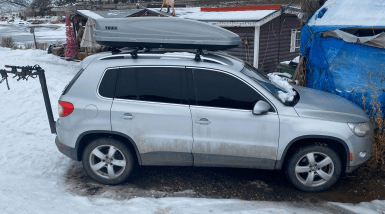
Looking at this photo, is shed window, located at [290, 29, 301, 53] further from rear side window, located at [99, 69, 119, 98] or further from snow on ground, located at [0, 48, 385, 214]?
rear side window, located at [99, 69, 119, 98]

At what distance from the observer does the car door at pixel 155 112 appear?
445cm

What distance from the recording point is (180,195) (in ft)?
14.9

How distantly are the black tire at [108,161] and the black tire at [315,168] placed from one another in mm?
2248

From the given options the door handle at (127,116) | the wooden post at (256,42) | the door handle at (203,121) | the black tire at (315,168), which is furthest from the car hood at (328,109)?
the wooden post at (256,42)

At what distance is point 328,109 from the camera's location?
4.45 meters

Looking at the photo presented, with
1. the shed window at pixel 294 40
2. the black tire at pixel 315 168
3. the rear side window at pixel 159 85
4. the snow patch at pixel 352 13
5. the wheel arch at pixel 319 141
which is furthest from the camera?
the shed window at pixel 294 40

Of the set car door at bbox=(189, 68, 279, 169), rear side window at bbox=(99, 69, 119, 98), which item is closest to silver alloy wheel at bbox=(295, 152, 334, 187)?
car door at bbox=(189, 68, 279, 169)

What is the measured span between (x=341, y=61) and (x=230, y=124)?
364 centimetres

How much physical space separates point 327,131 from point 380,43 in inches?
105

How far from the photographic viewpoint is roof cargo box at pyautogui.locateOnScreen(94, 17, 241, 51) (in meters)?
4.52

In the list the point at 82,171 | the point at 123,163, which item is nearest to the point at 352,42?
the point at 123,163

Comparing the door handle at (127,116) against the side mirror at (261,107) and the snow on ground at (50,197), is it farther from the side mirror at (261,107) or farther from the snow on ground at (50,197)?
the side mirror at (261,107)

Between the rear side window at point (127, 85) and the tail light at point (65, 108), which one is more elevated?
the rear side window at point (127, 85)

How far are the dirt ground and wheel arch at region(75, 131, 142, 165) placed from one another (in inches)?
16.8
